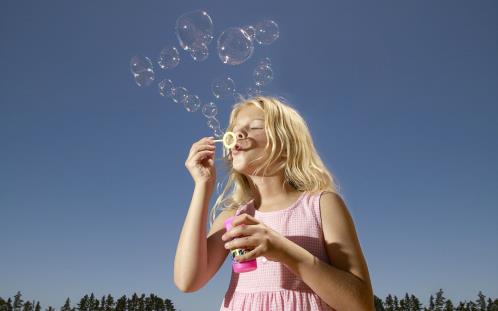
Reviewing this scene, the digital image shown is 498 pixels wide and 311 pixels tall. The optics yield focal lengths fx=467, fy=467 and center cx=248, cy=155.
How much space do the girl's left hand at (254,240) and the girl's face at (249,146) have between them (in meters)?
1.06

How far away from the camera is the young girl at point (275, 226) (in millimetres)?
2875

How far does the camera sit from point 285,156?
13.2ft

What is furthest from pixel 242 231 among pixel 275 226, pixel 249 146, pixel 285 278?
pixel 249 146

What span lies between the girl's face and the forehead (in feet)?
0.10

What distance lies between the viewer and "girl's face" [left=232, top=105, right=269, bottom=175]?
3793mm

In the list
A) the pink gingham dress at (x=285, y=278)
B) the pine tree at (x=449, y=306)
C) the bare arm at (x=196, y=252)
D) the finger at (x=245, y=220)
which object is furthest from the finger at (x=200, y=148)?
the pine tree at (x=449, y=306)

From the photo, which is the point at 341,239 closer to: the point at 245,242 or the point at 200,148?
the point at 245,242

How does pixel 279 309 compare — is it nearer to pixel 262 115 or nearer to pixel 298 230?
pixel 298 230

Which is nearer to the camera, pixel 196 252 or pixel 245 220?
pixel 245 220

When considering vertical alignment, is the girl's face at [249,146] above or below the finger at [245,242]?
above

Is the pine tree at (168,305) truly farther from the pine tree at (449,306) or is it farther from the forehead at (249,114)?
the forehead at (249,114)

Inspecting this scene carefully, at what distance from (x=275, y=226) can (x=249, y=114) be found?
1.12 metres

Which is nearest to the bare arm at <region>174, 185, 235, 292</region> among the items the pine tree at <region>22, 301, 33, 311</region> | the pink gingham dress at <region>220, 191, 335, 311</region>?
the pink gingham dress at <region>220, 191, 335, 311</region>

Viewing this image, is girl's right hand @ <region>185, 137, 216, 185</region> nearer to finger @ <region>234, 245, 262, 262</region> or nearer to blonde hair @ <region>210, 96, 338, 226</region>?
blonde hair @ <region>210, 96, 338, 226</region>
